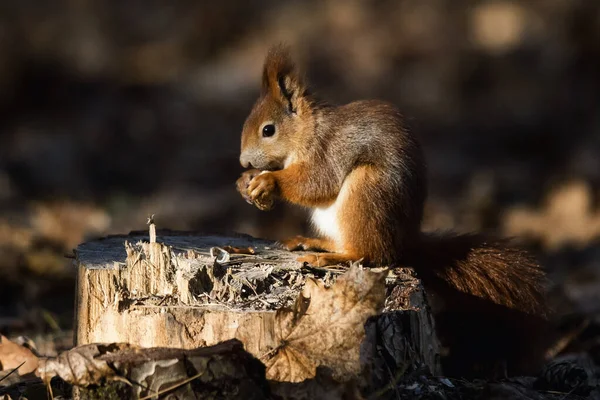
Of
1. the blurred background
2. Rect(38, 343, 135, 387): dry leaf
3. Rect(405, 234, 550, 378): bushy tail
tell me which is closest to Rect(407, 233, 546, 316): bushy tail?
Rect(405, 234, 550, 378): bushy tail

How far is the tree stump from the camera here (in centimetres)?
222

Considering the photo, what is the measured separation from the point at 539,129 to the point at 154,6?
15.2ft

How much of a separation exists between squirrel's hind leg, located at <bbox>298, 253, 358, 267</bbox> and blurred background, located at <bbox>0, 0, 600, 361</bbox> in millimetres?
1733

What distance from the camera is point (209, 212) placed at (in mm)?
5852

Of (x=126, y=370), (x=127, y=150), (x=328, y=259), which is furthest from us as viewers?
(x=127, y=150)

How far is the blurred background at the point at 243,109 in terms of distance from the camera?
5461 millimetres

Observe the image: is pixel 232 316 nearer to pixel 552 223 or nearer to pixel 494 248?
pixel 494 248

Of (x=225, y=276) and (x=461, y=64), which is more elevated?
(x=461, y=64)

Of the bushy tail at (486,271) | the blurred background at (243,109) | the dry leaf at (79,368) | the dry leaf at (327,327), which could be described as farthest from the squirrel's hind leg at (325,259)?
the blurred background at (243,109)

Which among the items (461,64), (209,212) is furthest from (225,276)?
(461,64)

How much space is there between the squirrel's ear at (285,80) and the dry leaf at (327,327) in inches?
45.0

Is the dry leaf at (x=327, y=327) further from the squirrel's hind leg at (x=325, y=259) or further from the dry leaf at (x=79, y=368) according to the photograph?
the squirrel's hind leg at (x=325, y=259)

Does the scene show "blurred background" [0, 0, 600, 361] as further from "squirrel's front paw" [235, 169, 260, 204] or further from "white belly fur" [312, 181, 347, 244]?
"white belly fur" [312, 181, 347, 244]

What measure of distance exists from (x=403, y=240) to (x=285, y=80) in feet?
2.47
